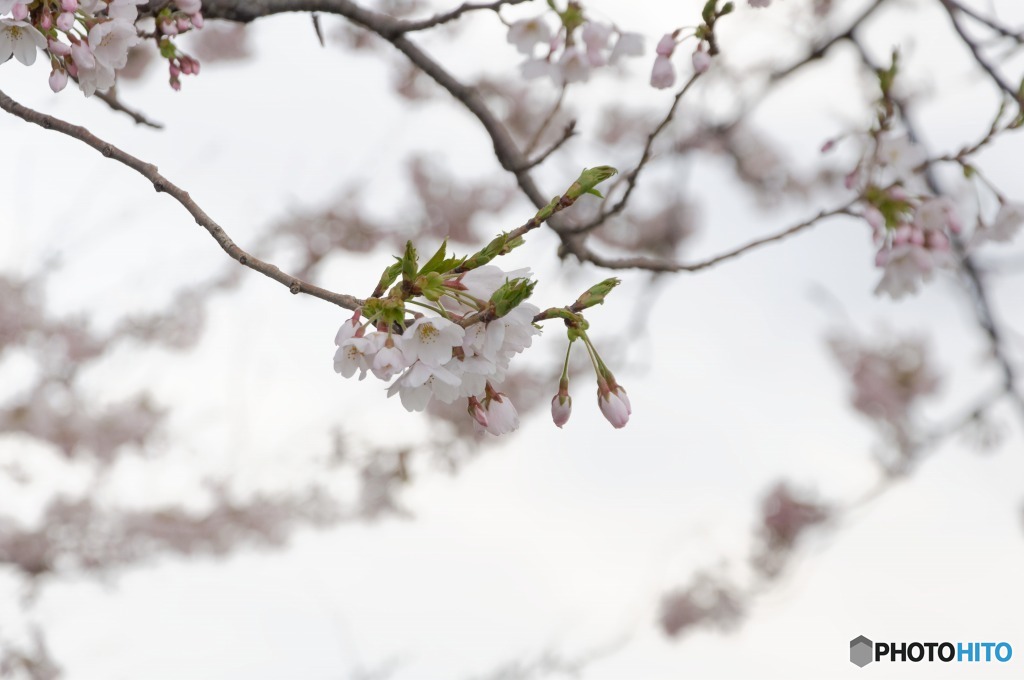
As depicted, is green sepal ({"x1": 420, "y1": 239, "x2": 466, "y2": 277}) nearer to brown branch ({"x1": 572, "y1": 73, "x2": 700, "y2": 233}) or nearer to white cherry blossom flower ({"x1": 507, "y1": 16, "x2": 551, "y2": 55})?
brown branch ({"x1": 572, "y1": 73, "x2": 700, "y2": 233})

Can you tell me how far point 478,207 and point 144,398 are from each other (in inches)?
96.1

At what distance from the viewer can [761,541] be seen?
5234mm

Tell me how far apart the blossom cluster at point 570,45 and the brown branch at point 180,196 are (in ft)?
3.50

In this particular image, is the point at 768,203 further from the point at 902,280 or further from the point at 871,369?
the point at 902,280

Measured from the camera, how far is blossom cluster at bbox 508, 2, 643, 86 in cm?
196

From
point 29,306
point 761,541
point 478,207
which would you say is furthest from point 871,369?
point 29,306

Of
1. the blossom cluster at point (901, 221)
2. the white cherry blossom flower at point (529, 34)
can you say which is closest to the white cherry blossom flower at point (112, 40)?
the white cherry blossom flower at point (529, 34)

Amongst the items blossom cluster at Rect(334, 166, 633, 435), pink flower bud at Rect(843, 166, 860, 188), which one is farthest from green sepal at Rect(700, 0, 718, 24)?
blossom cluster at Rect(334, 166, 633, 435)

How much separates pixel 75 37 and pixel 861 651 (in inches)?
124

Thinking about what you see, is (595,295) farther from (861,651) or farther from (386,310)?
(861,651)

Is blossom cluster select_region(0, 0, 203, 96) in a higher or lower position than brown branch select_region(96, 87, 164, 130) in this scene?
lower

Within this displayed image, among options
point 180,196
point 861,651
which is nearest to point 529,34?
point 180,196

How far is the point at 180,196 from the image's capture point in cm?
109

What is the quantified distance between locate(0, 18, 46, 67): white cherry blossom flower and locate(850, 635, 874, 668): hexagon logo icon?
3.11 m
